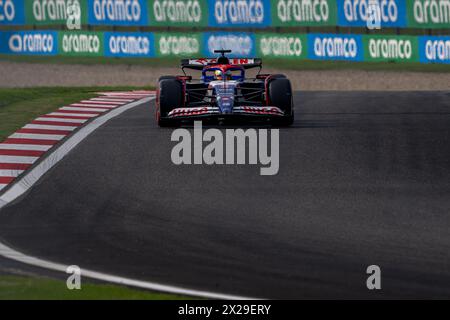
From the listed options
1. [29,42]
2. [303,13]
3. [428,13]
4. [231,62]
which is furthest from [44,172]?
[29,42]

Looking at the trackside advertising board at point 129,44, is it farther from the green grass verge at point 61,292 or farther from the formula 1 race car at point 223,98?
the green grass verge at point 61,292

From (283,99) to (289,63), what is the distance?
1705 cm

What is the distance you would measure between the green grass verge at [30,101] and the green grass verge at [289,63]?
8.50 meters

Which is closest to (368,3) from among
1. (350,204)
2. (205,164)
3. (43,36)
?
(43,36)

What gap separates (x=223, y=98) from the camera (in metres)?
16.9

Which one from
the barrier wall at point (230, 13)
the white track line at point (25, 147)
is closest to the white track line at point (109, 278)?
the white track line at point (25, 147)

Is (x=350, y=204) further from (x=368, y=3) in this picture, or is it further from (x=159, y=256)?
(x=368, y=3)

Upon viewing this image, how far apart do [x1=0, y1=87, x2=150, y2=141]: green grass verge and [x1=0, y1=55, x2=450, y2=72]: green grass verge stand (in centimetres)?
850

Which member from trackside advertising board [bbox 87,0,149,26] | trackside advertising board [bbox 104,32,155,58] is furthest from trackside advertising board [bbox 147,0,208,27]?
trackside advertising board [bbox 104,32,155,58]

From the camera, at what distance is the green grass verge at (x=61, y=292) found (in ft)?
26.0

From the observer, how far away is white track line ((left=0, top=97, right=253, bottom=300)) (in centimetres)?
830

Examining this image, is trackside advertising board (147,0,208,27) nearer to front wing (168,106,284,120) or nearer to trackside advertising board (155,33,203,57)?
trackside advertising board (155,33,203,57)

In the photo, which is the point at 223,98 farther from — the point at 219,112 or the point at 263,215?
the point at 263,215
